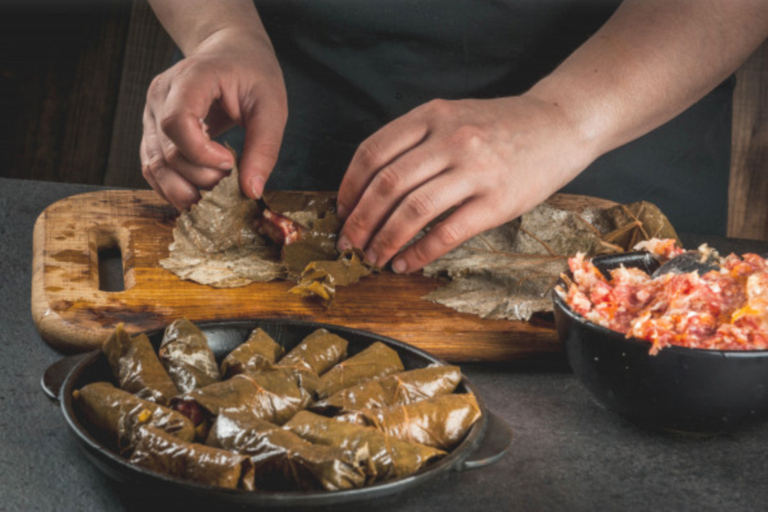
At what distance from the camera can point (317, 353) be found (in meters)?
1.59

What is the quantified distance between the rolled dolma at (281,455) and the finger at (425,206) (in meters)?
0.85

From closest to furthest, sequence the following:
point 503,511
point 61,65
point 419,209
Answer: point 503,511
point 419,209
point 61,65

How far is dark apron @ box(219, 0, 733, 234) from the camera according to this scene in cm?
275

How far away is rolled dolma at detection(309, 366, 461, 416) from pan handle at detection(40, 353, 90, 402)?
0.42m

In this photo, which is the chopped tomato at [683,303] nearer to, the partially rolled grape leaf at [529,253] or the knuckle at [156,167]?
the partially rolled grape leaf at [529,253]

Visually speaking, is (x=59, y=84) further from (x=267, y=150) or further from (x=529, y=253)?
(x=529, y=253)

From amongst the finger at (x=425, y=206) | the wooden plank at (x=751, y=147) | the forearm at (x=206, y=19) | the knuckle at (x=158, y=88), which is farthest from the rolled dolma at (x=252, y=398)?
the wooden plank at (x=751, y=147)

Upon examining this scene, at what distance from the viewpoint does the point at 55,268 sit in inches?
83.2

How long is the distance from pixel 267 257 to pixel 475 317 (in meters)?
0.61

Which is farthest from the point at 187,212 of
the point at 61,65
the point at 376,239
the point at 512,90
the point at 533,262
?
the point at 61,65

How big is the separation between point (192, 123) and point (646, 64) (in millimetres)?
1228

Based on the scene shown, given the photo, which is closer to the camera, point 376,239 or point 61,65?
point 376,239

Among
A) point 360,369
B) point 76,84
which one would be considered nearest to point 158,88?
point 360,369

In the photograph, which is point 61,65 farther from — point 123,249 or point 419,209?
point 419,209
